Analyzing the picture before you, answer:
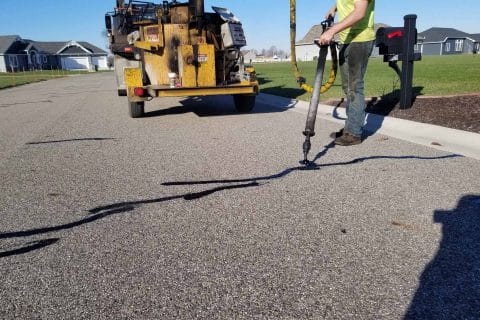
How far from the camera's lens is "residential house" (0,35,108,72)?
2675 inches

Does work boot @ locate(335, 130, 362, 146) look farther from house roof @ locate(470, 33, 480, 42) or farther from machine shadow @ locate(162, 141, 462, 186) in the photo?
house roof @ locate(470, 33, 480, 42)

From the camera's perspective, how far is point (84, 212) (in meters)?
3.45

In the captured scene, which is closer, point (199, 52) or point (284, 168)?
point (284, 168)

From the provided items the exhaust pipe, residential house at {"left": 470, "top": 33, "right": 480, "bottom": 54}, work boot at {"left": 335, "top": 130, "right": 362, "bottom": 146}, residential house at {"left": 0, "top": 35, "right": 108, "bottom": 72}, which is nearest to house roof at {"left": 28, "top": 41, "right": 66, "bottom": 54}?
residential house at {"left": 0, "top": 35, "right": 108, "bottom": 72}

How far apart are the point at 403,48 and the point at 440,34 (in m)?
93.9

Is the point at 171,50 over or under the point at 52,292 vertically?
over

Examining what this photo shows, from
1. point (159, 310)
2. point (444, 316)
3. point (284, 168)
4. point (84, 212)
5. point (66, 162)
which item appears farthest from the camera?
point (66, 162)

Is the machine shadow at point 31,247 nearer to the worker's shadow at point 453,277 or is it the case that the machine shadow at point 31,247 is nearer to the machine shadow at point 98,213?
the machine shadow at point 98,213

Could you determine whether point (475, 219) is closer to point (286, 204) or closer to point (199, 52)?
point (286, 204)

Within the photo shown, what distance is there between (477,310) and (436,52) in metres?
99.7

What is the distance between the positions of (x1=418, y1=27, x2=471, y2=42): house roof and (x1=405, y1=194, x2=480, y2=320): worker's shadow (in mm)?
97183

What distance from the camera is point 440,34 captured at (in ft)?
291

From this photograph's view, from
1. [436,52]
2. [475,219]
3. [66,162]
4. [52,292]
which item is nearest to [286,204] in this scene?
[475,219]

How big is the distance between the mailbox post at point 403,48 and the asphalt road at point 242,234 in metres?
2.60
